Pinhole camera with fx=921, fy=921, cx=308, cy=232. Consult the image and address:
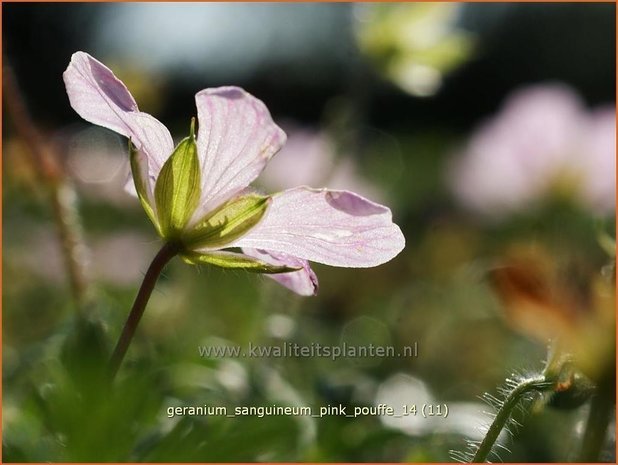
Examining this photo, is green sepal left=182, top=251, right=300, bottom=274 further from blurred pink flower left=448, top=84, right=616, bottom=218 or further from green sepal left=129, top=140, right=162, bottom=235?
blurred pink flower left=448, top=84, right=616, bottom=218

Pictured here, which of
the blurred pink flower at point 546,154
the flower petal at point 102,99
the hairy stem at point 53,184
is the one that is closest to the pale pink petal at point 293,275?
the flower petal at point 102,99

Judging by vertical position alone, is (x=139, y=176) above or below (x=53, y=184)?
above

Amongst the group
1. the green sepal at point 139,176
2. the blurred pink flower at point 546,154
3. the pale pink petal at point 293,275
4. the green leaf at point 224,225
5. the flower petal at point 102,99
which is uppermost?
the flower petal at point 102,99

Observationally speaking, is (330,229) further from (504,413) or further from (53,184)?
(53,184)

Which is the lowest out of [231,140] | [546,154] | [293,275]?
[546,154]

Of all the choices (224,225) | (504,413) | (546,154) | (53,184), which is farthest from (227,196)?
(546,154)

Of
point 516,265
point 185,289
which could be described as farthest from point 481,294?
point 516,265

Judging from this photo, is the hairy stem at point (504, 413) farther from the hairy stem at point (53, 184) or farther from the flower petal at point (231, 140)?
the hairy stem at point (53, 184)
